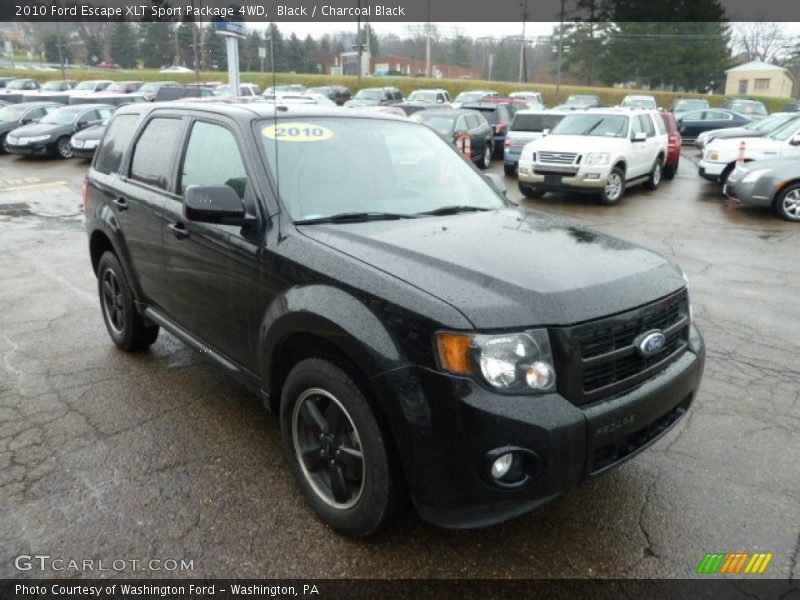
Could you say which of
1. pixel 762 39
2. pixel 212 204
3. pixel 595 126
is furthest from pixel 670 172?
pixel 762 39

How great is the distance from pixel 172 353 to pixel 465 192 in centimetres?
270

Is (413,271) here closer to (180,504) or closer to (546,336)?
(546,336)

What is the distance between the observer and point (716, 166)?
45.7 ft

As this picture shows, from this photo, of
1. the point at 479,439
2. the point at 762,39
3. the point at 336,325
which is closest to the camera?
the point at 479,439

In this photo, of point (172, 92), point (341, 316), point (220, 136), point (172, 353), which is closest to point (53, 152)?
point (172, 92)

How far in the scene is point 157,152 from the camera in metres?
4.11

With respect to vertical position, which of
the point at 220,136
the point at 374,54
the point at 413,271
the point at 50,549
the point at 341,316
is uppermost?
the point at 374,54

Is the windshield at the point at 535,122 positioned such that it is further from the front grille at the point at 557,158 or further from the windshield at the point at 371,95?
the windshield at the point at 371,95

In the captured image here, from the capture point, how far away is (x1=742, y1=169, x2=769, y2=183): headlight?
11035mm

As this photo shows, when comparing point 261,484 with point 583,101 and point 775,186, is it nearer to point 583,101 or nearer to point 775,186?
point 775,186

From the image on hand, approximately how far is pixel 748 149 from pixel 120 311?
12675mm

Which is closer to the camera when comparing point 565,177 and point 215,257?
point 215,257

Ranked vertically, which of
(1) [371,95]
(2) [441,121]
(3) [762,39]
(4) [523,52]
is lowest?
(2) [441,121]

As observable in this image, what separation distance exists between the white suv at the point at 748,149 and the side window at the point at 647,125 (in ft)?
4.62
